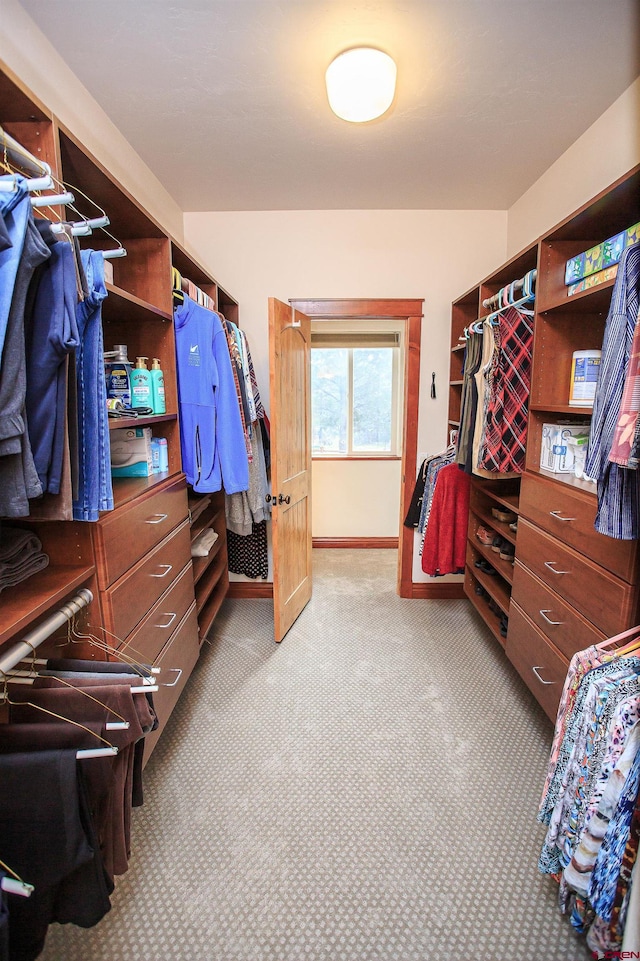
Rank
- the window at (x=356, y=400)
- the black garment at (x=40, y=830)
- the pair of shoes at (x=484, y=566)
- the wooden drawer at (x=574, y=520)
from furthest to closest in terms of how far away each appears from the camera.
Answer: the window at (x=356, y=400) < the pair of shoes at (x=484, y=566) < the wooden drawer at (x=574, y=520) < the black garment at (x=40, y=830)

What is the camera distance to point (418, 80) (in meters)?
1.58

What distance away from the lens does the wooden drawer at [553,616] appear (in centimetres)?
139

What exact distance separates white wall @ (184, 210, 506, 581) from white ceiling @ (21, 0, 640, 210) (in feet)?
1.15

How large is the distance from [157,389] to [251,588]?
5.89ft

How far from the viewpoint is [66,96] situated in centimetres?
151

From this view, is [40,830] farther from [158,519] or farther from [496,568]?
[496,568]

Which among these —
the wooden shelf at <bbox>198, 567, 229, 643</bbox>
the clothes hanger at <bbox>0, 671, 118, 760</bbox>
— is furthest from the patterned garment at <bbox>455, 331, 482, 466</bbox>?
the clothes hanger at <bbox>0, 671, 118, 760</bbox>

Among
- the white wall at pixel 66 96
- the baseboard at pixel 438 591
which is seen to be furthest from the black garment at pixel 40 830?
the baseboard at pixel 438 591

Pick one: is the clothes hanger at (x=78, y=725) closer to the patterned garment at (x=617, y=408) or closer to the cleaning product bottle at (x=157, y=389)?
the cleaning product bottle at (x=157, y=389)

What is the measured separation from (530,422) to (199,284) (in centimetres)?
199

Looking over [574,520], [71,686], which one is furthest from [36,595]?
[574,520]

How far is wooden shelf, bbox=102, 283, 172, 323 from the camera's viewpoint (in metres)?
1.37

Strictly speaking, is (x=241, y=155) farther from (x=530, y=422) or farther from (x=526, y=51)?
(x=530, y=422)

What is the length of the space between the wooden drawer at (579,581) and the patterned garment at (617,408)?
0.78 ft
